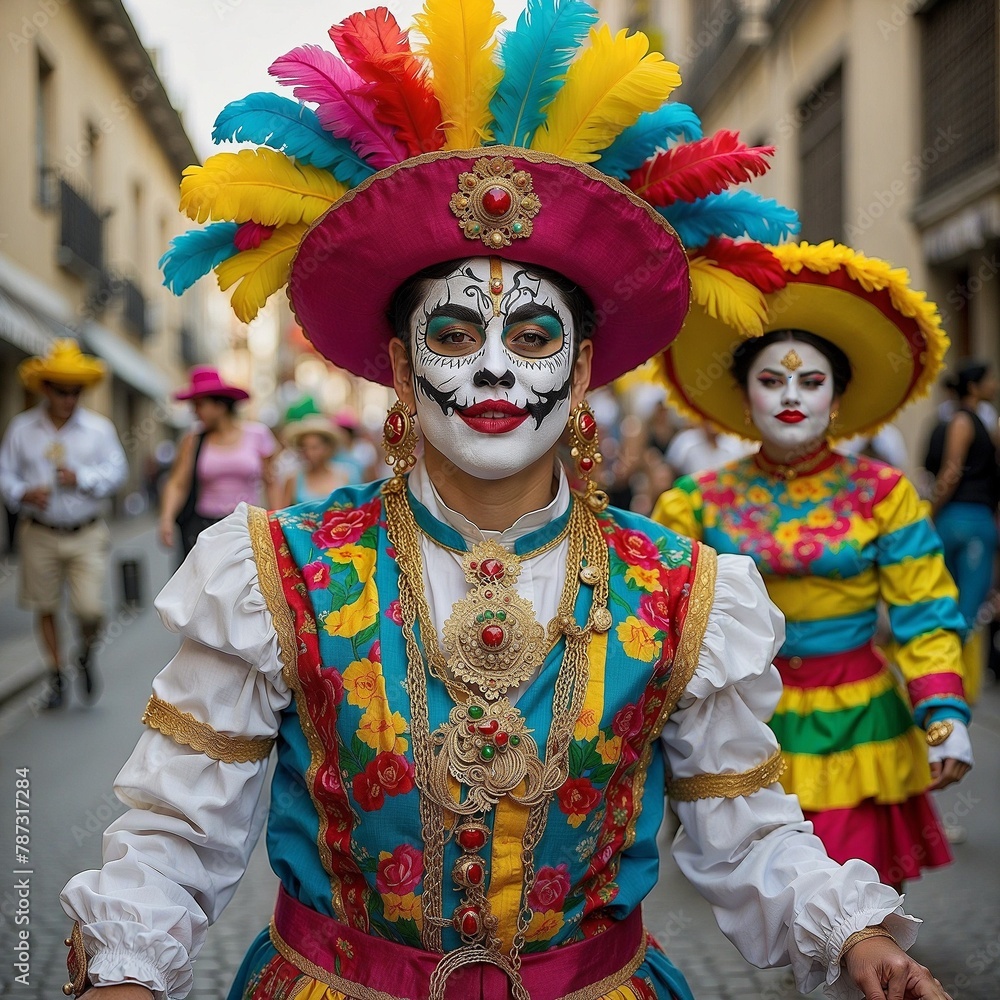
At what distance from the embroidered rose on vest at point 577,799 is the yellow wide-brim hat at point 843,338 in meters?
1.71

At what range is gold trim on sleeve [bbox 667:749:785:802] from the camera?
226cm

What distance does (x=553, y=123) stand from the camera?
7.74 ft

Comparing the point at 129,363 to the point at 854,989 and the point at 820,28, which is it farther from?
the point at 854,989

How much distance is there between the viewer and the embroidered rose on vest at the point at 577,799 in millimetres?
2106

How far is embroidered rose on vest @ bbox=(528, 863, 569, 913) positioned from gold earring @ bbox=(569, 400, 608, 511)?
665 mm

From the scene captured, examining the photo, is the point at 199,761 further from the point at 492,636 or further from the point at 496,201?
the point at 496,201

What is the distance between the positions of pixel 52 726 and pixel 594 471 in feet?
19.7

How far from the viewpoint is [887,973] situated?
1.96 m

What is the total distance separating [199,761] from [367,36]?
4.26ft

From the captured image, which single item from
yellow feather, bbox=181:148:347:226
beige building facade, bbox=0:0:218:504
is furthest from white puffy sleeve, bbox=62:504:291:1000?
beige building facade, bbox=0:0:218:504

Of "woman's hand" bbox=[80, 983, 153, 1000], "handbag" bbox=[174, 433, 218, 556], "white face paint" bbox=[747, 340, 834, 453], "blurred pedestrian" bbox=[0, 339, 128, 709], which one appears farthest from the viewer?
"handbag" bbox=[174, 433, 218, 556]

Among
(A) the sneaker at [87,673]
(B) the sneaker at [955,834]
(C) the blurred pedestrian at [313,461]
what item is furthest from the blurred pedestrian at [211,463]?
(B) the sneaker at [955,834]

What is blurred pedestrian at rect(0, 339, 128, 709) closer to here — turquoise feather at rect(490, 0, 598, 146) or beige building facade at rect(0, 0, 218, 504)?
beige building facade at rect(0, 0, 218, 504)

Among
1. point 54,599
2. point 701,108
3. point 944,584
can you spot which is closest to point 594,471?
point 944,584
